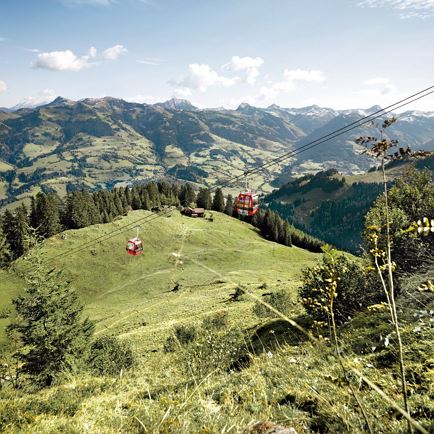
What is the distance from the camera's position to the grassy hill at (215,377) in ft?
19.1

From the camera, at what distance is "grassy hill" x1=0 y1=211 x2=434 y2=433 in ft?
19.1

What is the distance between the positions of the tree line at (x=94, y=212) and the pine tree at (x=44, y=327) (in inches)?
2195

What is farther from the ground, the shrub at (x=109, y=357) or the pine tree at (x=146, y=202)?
the shrub at (x=109, y=357)

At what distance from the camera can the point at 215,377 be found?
10.5 meters

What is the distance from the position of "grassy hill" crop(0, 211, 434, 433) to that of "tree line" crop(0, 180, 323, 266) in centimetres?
2352

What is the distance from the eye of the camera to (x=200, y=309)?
57.8 metres

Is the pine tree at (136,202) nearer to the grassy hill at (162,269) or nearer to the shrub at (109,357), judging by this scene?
the grassy hill at (162,269)

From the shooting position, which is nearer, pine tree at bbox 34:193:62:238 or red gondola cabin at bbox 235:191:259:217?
red gondola cabin at bbox 235:191:259:217

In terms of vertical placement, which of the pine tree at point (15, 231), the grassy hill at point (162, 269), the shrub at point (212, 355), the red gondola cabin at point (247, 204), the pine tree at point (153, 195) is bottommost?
the grassy hill at point (162, 269)

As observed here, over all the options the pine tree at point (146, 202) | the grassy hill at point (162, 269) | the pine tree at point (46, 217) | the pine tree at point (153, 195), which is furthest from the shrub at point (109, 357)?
the pine tree at point (153, 195)

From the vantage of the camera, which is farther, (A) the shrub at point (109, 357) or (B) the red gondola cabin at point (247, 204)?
(B) the red gondola cabin at point (247, 204)

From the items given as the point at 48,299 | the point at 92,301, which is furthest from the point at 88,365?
the point at 92,301

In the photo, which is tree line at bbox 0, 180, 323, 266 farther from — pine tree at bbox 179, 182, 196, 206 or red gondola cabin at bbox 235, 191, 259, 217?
red gondola cabin at bbox 235, 191, 259, 217

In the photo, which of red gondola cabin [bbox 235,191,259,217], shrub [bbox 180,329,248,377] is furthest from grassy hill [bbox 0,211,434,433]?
red gondola cabin [bbox 235,191,259,217]
